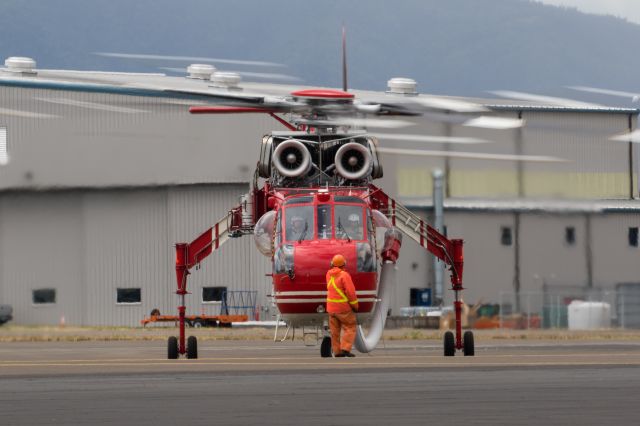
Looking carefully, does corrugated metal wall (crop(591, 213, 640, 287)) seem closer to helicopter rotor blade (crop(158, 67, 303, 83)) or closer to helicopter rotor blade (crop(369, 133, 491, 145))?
helicopter rotor blade (crop(369, 133, 491, 145))

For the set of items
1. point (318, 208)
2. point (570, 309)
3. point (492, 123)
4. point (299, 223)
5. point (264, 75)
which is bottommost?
point (570, 309)

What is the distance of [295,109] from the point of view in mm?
23406

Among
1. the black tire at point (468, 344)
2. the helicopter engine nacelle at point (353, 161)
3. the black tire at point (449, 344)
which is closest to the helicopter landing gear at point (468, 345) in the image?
the black tire at point (468, 344)

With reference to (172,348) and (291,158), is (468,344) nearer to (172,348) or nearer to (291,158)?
(291,158)

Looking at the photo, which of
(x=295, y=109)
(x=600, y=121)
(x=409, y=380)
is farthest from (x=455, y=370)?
(x=600, y=121)

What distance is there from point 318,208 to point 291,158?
1.66m

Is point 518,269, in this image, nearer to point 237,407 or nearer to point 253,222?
point 253,222

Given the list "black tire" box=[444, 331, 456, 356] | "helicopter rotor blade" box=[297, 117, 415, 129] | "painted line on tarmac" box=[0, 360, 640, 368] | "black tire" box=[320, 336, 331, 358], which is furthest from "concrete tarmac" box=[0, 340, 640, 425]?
"black tire" box=[320, 336, 331, 358]

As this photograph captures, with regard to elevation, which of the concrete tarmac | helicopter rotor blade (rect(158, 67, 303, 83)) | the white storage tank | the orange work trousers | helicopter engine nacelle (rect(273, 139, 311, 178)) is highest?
helicopter rotor blade (rect(158, 67, 303, 83))

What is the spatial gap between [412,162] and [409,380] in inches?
480

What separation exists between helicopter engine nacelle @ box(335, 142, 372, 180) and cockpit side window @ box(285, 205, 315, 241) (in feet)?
4.68

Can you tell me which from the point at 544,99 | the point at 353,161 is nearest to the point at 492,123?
the point at 544,99

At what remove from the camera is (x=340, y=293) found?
23.5 meters

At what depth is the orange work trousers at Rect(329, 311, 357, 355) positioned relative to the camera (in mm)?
23391
